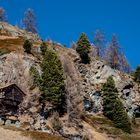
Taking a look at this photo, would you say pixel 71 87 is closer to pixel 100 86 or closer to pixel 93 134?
pixel 93 134

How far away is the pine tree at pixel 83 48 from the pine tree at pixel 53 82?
24.3 meters

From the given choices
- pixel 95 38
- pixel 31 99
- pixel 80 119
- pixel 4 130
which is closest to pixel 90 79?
pixel 80 119

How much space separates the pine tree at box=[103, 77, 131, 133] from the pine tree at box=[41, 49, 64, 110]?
50.7 feet

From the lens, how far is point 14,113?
78750 millimetres

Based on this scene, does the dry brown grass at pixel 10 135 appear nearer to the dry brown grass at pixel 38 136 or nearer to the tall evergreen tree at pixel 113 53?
the dry brown grass at pixel 38 136

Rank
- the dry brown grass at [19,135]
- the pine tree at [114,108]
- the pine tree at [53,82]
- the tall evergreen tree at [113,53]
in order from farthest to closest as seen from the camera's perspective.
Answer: the tall evergreen tree at [113,53]
the pine tree at [114,108]
the pine tree at [53,82]
the dry brown grass at [19,135]

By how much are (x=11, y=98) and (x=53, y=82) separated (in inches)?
412

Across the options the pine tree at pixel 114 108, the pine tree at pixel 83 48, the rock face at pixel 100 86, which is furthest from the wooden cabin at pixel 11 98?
the pine tree at pixel 83 48

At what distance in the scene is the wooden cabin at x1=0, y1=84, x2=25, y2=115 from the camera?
256ft

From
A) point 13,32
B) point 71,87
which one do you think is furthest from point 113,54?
point 71,87

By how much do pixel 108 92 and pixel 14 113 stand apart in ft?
97.4

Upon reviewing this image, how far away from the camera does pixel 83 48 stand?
116250 mm

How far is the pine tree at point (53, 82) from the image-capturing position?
8375 centimetres

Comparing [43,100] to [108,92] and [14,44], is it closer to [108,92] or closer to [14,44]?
[108,92]
